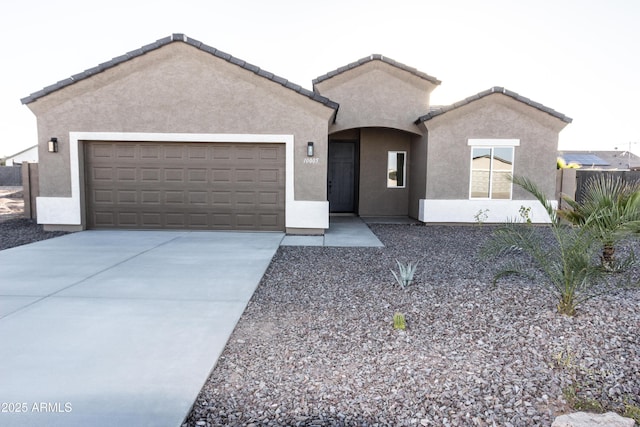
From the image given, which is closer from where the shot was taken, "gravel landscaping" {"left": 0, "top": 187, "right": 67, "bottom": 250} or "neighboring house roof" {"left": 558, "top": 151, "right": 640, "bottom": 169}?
"gravel landscaping" {"left": 0, "top": 187, "right": 67, "bottom": 250}

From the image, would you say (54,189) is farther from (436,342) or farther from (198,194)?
(436,342)

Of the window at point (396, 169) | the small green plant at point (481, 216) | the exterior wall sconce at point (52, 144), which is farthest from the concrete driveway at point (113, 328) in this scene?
the window at point (396, 169)

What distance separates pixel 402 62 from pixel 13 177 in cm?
3575

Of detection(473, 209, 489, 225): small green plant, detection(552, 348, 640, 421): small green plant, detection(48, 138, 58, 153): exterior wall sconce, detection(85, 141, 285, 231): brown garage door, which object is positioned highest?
detection(48, 138, 58, 153): exterior wall sconce

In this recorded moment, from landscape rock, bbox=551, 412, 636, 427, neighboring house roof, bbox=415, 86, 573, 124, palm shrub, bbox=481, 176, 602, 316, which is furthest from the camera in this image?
neighboring house roof, bbox=415, 86, 573, 124

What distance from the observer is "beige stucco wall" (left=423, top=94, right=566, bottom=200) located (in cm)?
1286

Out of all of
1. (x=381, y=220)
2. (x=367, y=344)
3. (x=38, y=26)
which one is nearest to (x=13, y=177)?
(x=38, y=26)

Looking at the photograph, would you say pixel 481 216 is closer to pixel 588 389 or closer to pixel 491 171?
pixel 491 171

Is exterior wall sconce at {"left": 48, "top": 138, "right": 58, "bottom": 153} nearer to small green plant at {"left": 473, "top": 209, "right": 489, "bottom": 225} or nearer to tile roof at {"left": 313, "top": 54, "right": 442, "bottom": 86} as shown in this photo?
tile roof at {"left": 313, "top": 54, "right": 442, "bottom": 86}

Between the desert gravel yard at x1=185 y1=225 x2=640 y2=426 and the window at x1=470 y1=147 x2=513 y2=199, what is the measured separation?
7.57 m

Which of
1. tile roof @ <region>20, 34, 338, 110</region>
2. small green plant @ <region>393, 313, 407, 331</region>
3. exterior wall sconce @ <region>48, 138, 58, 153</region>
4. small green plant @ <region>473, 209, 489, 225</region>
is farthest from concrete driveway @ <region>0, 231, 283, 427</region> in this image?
small green plant @ <region>473, 209, 489, 225</region>

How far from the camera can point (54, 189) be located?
435 inches

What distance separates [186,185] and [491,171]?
9683 millimetres

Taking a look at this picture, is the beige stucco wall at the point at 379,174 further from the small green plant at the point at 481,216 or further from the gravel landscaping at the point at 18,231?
the gravel landscaping at the point at 18,231
